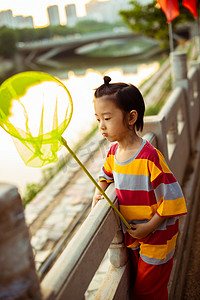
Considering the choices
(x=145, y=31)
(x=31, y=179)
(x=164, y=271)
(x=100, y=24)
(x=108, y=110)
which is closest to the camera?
(x=108, y=110)

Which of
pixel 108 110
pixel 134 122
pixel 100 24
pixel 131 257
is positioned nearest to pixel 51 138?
pixel 108 110

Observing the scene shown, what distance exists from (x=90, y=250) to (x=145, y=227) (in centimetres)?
31

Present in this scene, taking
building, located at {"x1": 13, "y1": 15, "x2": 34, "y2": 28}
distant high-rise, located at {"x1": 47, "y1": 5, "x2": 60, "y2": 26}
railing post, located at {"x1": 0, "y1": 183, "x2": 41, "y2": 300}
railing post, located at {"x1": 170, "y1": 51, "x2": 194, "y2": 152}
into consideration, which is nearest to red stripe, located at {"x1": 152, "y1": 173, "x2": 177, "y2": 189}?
railing post, located at {"x1": 0, "y1": 183, "x2": 41, "y2": 300}

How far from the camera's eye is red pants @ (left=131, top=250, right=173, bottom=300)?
152cm

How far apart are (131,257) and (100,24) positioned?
58.4 m

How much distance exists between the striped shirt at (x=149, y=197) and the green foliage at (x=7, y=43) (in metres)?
27.3

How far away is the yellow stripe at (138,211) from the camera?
1453mm

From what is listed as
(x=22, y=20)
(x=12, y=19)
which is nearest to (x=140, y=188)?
(x=12, y=19)

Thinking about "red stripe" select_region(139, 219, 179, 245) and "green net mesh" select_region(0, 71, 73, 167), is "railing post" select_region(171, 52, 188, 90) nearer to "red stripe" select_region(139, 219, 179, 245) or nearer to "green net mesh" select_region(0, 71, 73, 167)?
"red stripe" select_region(139, 219, 179, 245)

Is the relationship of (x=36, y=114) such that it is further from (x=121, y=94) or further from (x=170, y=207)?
(x=170, y=207)

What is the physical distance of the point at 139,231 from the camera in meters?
1.46

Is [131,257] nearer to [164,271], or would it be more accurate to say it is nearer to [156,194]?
[164,271]

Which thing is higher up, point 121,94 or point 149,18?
point 149,18

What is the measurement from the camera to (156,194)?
55.4 inches
